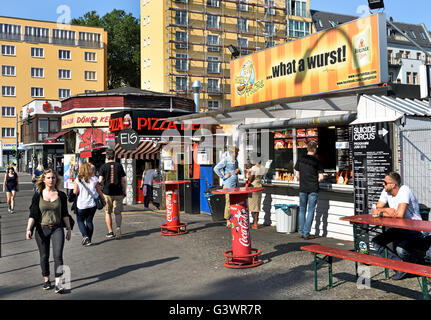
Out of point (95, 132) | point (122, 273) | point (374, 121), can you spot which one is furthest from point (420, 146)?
point (95, 132)

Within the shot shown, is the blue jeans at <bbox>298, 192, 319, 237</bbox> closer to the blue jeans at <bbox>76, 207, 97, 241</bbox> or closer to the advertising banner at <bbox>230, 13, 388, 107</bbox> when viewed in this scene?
the advertising banner at <bbox>230, 13, 388, 107</bbox>

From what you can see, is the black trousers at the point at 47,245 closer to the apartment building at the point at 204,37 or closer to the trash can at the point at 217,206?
the trash can at the point at 217,206

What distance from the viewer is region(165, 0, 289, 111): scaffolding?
186 feet

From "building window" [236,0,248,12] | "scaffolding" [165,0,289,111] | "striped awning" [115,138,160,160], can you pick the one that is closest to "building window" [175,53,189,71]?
"scaffolding" [165,0,289,111]

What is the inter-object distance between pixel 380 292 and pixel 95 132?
19750mm

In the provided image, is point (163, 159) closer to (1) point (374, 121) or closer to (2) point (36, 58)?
(1) point (374, 121)

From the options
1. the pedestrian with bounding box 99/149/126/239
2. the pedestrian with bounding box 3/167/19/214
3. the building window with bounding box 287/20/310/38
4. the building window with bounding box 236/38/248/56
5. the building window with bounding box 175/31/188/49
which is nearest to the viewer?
the pedestrian with bounding box 99/149/126/239

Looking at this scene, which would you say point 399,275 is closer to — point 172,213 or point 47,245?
point 47,245

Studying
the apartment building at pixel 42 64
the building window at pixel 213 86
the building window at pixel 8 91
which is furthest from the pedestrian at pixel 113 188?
the building window at pixel 8 91

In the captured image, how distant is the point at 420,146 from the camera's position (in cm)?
782

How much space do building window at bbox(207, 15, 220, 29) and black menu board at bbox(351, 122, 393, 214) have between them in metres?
53.5

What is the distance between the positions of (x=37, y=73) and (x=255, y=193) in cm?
6185

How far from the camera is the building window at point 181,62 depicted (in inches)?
2234

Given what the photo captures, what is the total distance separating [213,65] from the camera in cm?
5944
